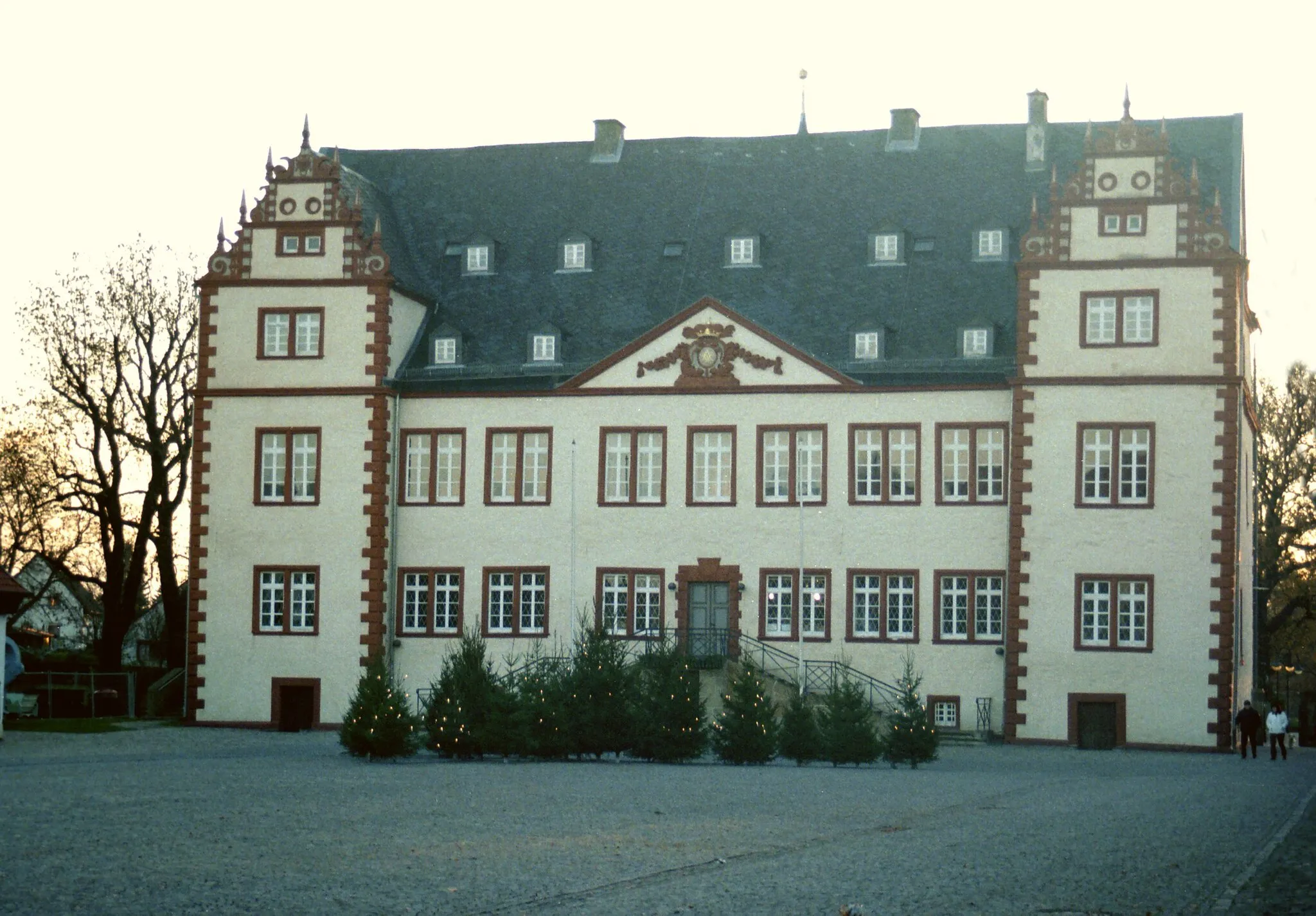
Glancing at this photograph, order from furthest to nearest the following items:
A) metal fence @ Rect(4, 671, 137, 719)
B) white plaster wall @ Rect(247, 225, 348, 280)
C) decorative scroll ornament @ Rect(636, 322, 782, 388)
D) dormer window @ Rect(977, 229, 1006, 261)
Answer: metal fence @ Rect(4, 671, 137, 719)
dormer window @ Rect(977, 229, 1006, 261)
white plaster wall @ Rect(247, 225, 348, 280)
decorative scroll ornament @ Rect(636, 322, 782, 388)

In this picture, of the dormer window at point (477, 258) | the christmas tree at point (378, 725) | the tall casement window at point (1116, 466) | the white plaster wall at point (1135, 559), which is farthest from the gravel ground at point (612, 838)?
the dormer window at point (477, 258)

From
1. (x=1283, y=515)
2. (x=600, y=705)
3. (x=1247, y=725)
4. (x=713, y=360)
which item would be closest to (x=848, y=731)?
(x=600, y=705)

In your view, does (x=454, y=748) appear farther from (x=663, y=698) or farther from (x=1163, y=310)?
(x=1163, y=310)

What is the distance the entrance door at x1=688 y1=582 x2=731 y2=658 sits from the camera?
43844 mm

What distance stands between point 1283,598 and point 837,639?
24.6 metres

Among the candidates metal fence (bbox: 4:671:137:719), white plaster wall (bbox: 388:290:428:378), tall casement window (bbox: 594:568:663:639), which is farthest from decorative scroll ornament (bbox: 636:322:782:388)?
metal fence (bbox: 4:671:137:719)

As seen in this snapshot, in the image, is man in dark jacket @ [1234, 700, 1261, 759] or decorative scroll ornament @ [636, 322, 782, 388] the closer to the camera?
man in dark jacket @ [1234, 700, 1261, 759]

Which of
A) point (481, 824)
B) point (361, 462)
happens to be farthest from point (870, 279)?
point (481, 824)

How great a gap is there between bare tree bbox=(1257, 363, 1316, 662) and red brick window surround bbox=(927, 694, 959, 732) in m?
7.55

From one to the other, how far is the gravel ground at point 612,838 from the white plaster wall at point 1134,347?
11683 millimetres

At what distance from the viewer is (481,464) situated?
150ft

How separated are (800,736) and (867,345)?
12.7 m

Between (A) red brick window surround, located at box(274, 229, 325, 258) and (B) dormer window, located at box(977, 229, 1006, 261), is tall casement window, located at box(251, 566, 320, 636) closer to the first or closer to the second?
(A) red brick window surround, located at box(274, 229, 325, 258)

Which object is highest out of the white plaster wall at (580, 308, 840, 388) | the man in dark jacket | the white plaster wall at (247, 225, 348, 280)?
the white plaster wall at (247, 225, 348, 280)
